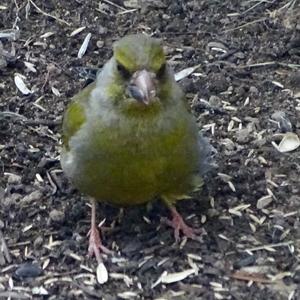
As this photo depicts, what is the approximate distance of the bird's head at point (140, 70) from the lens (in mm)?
4855

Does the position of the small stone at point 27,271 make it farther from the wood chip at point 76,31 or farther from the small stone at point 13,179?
the wood chip at point 76,31

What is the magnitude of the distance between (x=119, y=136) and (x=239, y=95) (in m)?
1.70

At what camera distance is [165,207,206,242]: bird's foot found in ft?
17.9

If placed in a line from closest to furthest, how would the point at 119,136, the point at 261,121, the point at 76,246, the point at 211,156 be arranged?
1. the point at 119,136
2. the point at 76,246
3. the point at 211,156
4. the point at 261,121

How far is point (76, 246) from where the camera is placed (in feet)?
17.7

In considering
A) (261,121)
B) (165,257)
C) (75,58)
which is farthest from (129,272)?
(75,58)

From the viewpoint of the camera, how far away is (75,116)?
5301 millimetres

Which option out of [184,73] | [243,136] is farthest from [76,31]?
[243,136]

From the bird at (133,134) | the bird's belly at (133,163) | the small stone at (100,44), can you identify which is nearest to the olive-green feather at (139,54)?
the bird at (133,134)

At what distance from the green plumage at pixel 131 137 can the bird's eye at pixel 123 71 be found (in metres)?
0.02

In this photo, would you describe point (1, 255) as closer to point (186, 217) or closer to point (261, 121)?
point (186, 217)

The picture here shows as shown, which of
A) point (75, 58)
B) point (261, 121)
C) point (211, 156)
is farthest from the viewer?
point (75, 58)

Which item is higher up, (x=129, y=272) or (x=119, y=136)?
(x=119, y=136)

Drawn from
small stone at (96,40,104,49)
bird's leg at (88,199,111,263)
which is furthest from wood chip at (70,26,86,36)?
bird's leg at (88,199,111,263)
